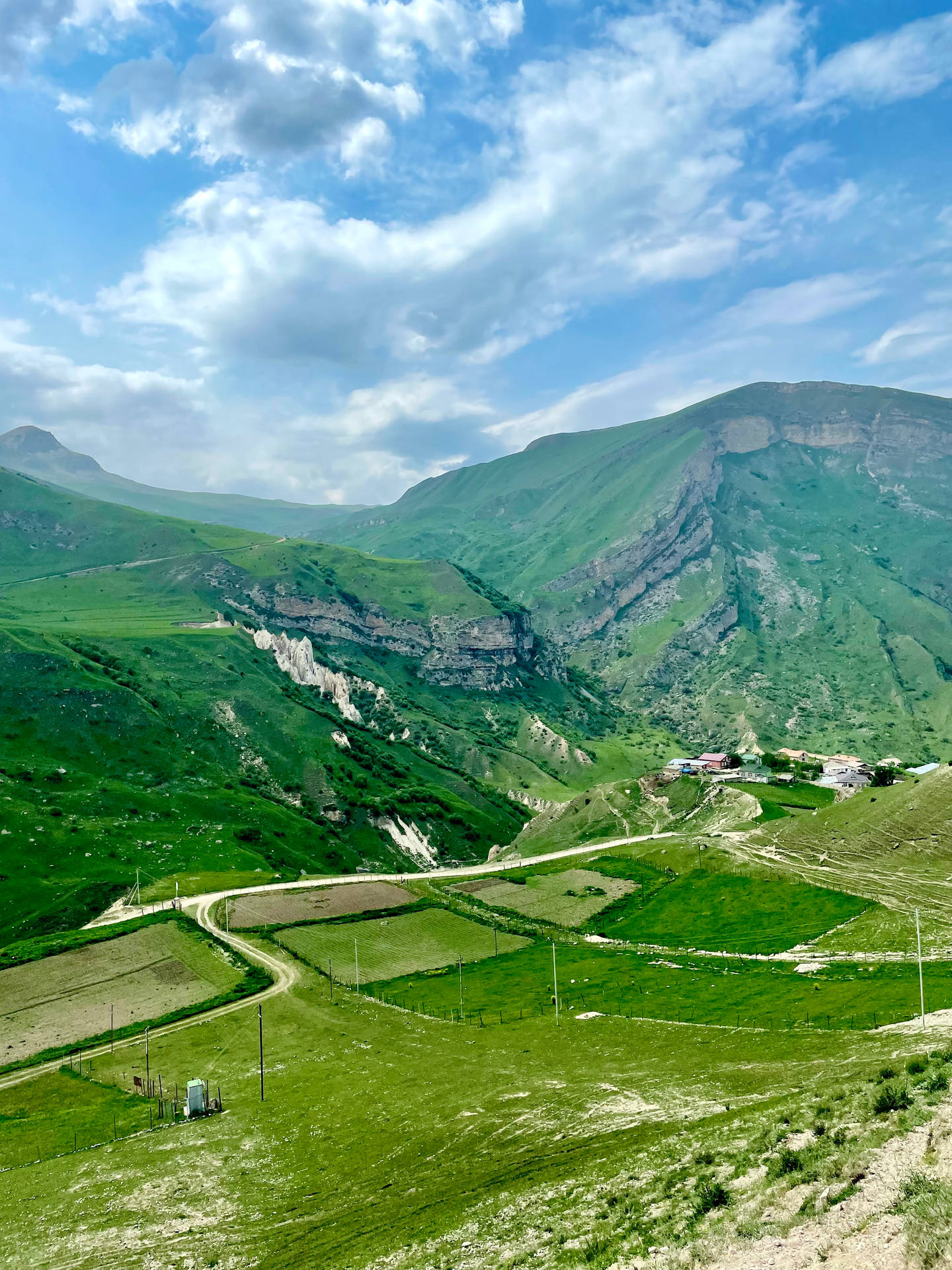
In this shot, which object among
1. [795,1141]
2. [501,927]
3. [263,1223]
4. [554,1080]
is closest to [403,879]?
[501,927]

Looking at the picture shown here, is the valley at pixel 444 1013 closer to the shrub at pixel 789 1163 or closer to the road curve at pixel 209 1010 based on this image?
the shrub at pixel 789 1163

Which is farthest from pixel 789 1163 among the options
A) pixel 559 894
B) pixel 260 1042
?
pixel 559 894

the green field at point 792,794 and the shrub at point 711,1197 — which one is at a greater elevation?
the shrub at point 711,1197

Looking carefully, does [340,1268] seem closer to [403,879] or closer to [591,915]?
[591,915]

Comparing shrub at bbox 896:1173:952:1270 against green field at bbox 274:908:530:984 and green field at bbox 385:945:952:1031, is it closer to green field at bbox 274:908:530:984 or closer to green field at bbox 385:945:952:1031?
green field at bbox 385:945:952:1031

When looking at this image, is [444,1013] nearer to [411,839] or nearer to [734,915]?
[734,915]

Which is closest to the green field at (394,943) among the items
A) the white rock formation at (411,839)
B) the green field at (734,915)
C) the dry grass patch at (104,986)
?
the dry grass patch at (104,986)
